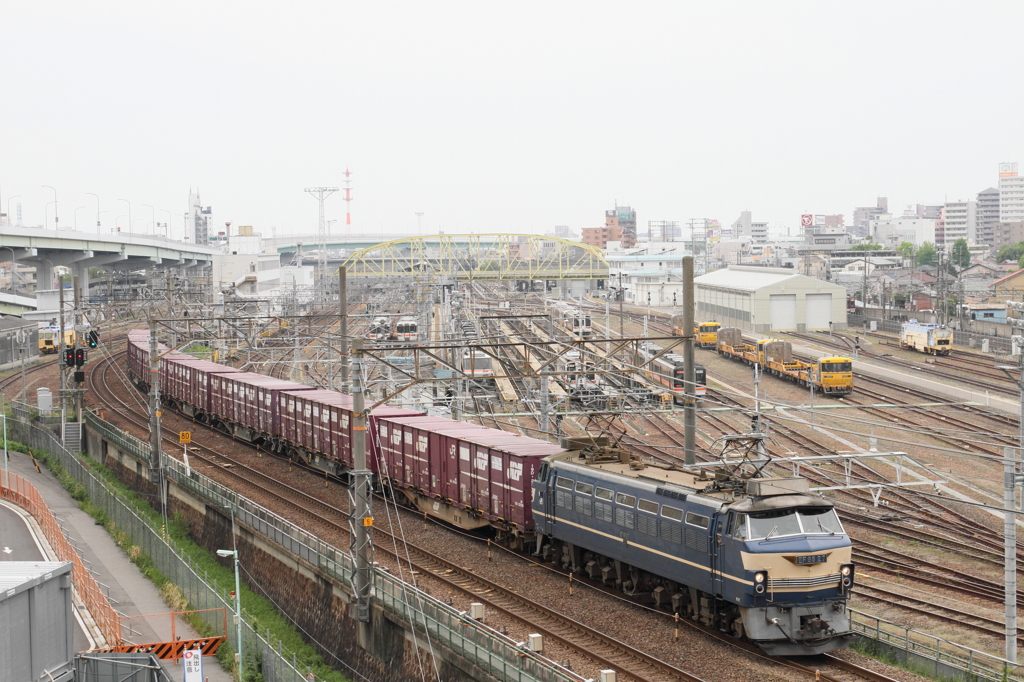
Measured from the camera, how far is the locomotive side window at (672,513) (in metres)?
20.0

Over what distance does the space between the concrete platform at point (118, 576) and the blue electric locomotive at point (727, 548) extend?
31.8ft

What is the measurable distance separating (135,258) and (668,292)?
198 feet

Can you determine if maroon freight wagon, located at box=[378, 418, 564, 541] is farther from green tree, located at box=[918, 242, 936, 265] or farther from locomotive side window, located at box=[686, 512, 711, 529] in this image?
green tree, located at box=[918, 242, 936, 265]

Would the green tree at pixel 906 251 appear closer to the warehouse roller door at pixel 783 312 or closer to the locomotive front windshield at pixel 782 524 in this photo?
the warehouse roller door at pixel 783 312

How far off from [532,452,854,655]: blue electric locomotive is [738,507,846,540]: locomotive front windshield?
18mm

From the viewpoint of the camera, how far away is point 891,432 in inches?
1800

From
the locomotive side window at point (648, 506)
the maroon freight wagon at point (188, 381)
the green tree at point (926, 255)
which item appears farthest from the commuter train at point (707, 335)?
the green tree at point (926, 255)

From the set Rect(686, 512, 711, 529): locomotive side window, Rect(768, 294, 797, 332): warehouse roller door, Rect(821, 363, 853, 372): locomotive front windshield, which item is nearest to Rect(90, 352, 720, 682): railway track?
Rect(686, 512, 711, 529): locomotive side window

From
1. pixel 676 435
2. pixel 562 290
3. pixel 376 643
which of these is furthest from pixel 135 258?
pixel 376 643

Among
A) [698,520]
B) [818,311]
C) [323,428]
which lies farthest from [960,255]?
[698,520]

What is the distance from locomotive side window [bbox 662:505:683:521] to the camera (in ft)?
65.5

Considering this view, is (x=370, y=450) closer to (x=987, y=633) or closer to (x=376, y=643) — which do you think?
(x=376, y=643)

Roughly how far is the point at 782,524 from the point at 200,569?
70.6ft

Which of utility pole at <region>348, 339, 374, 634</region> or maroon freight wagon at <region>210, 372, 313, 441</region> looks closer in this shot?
utility pole at <region>348, 339, 374, 634</region>
